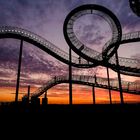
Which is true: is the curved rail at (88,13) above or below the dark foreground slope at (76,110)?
above

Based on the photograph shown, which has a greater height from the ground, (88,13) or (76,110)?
(88,13)

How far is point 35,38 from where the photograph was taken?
18.7 meters

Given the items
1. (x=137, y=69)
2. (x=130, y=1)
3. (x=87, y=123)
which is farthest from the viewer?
(x=137, y=69)

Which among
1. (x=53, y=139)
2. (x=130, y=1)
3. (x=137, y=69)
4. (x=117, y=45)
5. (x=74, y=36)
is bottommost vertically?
(x=53, y=139)

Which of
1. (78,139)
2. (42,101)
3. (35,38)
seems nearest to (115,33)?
(35,38)

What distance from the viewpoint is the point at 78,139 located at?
5582 millimetres

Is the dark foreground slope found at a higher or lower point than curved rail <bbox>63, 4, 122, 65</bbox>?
lower

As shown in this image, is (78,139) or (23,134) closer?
(78,139)

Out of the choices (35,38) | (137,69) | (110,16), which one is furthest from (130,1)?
(35,38)

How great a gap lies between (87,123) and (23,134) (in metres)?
2.74

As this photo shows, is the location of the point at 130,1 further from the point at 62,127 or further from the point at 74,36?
the point at 62,127

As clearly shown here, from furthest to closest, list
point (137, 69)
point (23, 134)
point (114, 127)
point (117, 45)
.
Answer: point (117, 45), point (137, 69), point (114, 127), point (23, 134)

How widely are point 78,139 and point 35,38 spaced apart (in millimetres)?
15071

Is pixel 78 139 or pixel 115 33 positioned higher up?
pixel 115 33
